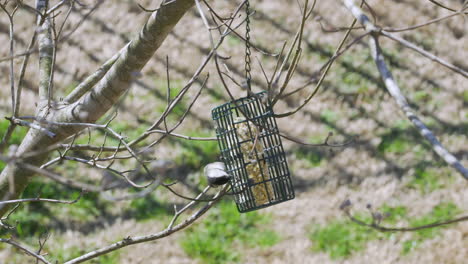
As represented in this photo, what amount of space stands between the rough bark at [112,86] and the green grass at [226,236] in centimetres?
203

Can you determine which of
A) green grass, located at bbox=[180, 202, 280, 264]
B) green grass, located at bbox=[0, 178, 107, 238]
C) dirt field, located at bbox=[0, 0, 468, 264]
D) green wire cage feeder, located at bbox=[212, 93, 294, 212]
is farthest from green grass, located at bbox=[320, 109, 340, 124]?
green wire cage feeder, located at bbox=[212, 93, 294, 212]

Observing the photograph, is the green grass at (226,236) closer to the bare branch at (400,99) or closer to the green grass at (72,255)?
the green grass at (72,255)

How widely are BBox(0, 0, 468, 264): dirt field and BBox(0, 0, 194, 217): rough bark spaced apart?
6.43 feet

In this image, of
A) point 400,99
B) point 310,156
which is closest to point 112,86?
point 400,99

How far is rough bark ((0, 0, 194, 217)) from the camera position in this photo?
7.70 ft

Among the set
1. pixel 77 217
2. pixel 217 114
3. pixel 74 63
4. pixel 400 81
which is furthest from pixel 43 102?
pixel 400 81

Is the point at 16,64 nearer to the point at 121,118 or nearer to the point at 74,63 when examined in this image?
the point at 74,63

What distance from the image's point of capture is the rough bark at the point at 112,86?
2.35m

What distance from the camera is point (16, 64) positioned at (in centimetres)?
537

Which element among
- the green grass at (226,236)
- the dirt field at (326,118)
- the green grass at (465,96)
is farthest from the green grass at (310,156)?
the green grass at (465,96)

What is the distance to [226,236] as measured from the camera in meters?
4.43

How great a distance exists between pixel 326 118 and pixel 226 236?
1.51 metres

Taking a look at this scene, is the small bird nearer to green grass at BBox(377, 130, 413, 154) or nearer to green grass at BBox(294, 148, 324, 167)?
green grass at BBox(294, 148, 324, 167)

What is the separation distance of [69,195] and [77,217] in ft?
0.69
